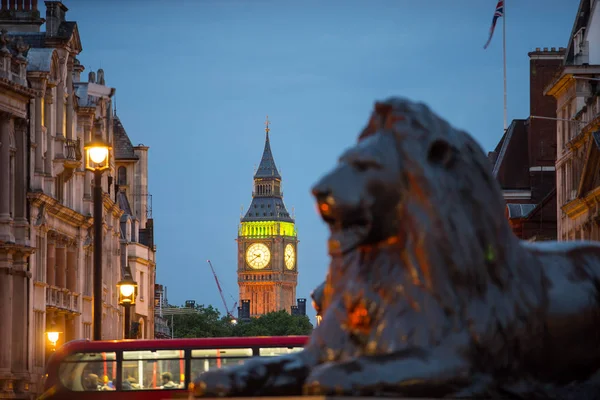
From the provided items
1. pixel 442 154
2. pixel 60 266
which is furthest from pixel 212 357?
pixel 60 266

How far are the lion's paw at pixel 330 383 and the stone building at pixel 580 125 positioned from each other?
5532cm

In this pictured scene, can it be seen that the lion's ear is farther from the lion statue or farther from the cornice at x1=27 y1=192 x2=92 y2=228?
the cornice at x1=27 y1=192 x2=92 y2=228

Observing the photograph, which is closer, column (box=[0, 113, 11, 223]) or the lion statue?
the lion statue

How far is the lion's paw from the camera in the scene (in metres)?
6.93

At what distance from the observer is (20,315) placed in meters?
55.8

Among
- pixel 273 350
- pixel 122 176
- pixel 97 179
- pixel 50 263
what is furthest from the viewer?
pixel 122 176

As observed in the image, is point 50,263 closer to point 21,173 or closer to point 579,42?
point 21,173

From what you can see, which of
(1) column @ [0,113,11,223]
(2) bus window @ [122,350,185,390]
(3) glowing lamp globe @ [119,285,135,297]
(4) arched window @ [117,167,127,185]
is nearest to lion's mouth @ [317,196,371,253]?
(2) bus window @ [122,350,185,390]

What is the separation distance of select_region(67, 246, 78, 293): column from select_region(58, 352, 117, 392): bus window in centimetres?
2861

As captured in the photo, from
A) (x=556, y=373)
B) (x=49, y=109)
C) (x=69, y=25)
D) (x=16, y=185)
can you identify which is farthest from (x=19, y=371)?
(x=556, y=373)

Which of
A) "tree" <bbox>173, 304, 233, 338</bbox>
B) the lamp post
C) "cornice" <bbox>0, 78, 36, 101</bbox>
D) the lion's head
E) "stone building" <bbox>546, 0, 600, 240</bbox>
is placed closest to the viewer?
the lion's head

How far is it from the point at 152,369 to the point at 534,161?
53.5m

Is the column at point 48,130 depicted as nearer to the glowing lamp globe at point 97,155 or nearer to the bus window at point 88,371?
the bus window at point 88,371

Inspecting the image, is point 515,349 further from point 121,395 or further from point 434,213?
point 121,395
